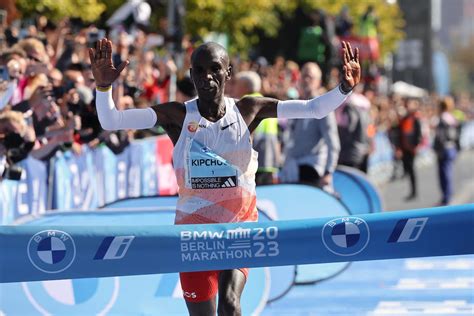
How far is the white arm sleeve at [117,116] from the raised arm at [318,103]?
1.88 feet

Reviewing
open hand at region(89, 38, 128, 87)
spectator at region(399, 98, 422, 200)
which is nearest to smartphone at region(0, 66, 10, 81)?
open hand at region(89, 38, 128, 87)

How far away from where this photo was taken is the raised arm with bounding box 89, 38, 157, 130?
623 centimetres

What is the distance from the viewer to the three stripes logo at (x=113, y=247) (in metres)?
6.08

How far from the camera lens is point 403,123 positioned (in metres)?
25.0

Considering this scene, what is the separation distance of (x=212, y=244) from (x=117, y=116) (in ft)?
2.75

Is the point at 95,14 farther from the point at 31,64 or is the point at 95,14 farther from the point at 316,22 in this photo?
the point at 31,64

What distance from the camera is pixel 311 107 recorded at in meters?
6.62

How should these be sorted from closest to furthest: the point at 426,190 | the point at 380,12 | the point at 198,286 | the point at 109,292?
the point at 198,286
the point at 109,292
the point at 426,190
the point at 380,12

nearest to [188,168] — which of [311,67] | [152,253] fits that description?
[152,253]

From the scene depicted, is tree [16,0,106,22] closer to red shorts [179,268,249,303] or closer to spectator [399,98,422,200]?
spectator [399,98,422,200]

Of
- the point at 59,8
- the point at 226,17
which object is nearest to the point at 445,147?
the point at 59,8

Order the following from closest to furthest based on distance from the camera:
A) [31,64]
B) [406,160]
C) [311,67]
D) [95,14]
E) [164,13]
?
[31,64], [311,67], [95,14], [406,160], [164,13]

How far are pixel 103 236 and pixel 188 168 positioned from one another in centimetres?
64

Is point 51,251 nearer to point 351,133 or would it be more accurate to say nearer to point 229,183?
point 229,183
